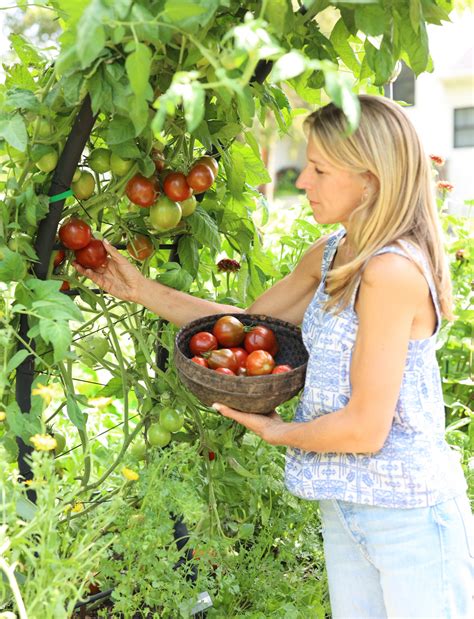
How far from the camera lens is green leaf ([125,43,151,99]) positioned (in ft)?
3.39

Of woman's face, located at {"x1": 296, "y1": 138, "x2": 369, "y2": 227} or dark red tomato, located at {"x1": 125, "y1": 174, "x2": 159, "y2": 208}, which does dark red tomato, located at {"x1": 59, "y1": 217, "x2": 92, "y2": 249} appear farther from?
woman's face, located at {"x1": 296, "y1": 138, "x2": 369, "y2": 227}

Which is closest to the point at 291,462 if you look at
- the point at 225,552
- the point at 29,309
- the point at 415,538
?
the point at 415,538

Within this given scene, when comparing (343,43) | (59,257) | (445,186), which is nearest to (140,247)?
(59,257)

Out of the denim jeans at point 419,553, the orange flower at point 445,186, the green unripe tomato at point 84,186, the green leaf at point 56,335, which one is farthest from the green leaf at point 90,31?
the orange flower at point 445,186

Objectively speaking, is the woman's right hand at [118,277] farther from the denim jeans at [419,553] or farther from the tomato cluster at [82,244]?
the denim jeans at [419,553]

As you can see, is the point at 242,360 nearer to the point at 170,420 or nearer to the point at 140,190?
the point at 170,420

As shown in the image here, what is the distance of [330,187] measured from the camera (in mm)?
1434

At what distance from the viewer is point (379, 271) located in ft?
4.40

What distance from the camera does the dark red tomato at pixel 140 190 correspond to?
1.60 metres

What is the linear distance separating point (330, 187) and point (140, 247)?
512 mm

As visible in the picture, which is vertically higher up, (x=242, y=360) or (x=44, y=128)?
(x=44, y=128)

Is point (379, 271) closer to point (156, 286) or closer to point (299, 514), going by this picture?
point (156, 286)

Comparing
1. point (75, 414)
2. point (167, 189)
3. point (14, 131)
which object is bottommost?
point (75, 414)

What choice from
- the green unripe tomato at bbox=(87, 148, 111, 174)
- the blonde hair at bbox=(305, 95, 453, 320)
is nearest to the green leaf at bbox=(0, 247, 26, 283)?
the green unripe tomato at bbox=(87, 148, 111, 174)
